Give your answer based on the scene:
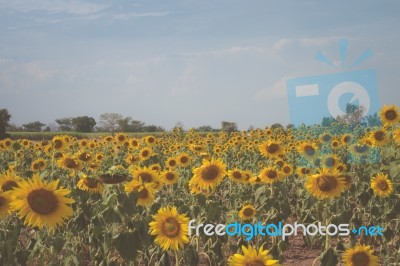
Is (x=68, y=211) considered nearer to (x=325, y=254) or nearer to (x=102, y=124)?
(x=325, y=254)

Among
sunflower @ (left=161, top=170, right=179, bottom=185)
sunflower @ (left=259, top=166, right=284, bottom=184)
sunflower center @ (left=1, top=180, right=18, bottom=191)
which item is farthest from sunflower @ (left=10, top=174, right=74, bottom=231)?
sunflower @ (left=259, top=166, right=284, bottom=184)

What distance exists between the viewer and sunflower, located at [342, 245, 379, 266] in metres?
4.13

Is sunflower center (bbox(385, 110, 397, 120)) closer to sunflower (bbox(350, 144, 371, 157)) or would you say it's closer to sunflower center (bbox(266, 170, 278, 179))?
sunflower (bbox(350, 144, 371, 157))

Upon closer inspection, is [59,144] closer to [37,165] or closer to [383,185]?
[37,165]

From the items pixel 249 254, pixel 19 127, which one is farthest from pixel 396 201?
pixel 19 127

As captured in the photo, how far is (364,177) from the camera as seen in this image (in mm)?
8078

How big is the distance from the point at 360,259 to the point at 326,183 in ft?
4.22

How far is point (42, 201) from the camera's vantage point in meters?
3.97

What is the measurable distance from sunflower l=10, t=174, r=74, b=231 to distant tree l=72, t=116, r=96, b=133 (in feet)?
262

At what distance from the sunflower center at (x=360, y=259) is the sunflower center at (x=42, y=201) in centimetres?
250

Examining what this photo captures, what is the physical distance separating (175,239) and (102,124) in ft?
305

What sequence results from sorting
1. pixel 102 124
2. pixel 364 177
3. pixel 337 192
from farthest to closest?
pixel 102 124 → pixel 364 177 → pixel 337 192

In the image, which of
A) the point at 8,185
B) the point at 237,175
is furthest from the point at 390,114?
the point at 8,185

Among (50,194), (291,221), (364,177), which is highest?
(50,194)
